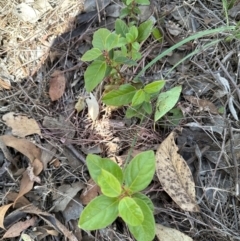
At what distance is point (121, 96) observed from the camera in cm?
144

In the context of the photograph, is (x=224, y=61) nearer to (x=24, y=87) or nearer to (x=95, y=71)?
(x=95, y=71)

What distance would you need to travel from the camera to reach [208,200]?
143 centimetres

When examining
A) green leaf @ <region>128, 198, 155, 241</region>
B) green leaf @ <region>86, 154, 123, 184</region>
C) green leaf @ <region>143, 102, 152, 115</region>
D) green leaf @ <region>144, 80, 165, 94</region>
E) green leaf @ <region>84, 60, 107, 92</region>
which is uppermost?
green leaf @ <region>84, 60, 107, 92</region>

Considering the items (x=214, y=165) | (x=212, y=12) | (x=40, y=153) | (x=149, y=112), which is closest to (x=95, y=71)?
(x=149, y=112)

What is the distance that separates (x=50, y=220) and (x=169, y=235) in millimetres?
415

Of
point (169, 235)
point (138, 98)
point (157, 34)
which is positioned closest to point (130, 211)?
point (169, 235)

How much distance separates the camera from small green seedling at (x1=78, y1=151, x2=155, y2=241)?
3.84 feet

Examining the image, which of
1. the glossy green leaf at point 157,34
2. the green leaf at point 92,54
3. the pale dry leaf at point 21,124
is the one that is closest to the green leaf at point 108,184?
the green leaf at point 92,54

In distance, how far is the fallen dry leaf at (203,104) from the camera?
1.54 meters

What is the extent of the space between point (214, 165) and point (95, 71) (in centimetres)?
53

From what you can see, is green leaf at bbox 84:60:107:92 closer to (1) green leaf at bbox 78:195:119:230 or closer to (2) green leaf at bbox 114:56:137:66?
(2) green leaf at bbox 114:56:137:66

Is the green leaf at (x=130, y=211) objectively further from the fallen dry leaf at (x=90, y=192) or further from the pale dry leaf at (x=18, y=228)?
the pale dry leaf at (x=18, y=228)

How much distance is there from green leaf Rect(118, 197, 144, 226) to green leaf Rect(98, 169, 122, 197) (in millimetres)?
34

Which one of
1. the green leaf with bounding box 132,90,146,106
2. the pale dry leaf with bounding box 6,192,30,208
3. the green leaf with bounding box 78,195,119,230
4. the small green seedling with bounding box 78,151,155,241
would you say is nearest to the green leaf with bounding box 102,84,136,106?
the green leaf with bounding box 132,90,146,106
